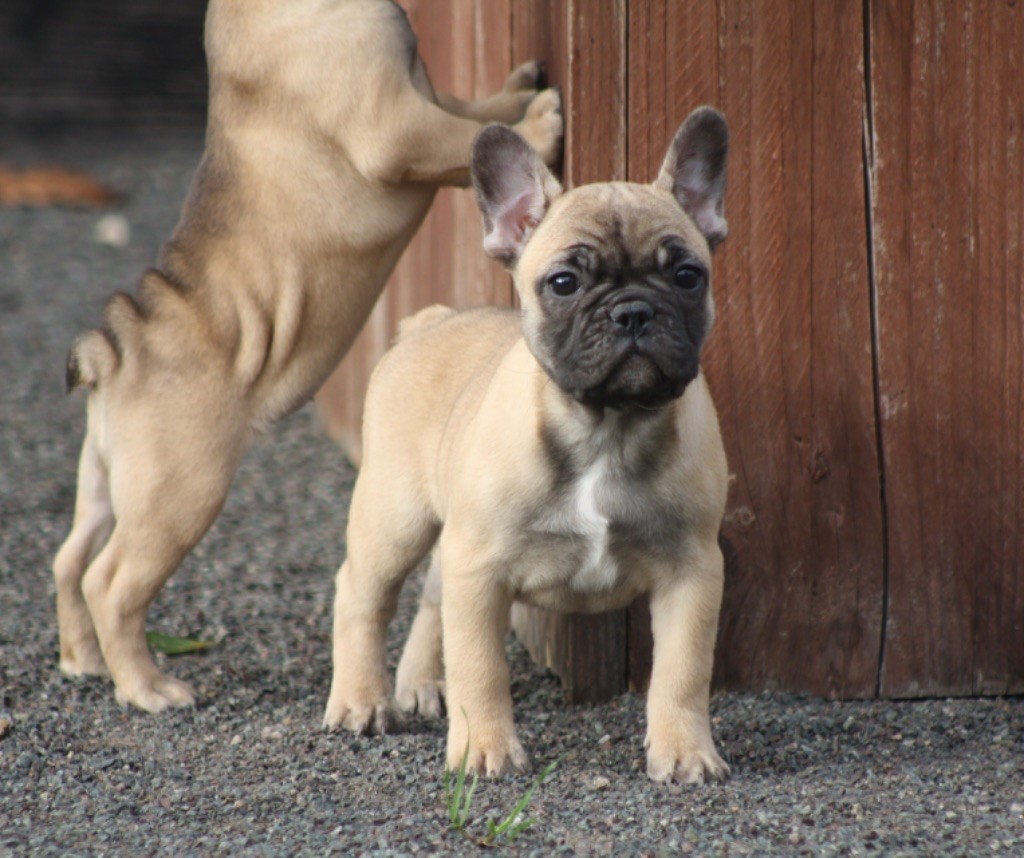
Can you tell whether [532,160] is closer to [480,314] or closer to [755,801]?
[480,314]

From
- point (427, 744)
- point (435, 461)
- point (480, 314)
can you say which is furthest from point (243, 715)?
point (480, 314)

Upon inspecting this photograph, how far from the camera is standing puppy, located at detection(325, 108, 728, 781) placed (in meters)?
3.70

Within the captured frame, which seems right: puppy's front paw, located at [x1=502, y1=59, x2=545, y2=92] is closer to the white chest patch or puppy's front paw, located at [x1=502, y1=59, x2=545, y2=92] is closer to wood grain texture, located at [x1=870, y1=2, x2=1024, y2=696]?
wood grain texture, located at [x1=870, y1=2, x2=1024, y2=696]

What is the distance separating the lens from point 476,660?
3.89 meters

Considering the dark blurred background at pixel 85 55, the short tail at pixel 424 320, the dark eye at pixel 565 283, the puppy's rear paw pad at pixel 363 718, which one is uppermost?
the dark blurred background at pixel 85 55

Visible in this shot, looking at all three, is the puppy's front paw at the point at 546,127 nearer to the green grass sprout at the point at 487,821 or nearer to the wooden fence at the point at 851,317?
the wooden fence at the point at 851,317

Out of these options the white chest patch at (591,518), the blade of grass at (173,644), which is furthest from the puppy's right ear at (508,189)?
the blade of grass at (173,644)

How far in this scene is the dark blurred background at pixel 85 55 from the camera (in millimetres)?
15672

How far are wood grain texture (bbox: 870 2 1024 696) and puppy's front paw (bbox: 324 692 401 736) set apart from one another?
1.62 meters

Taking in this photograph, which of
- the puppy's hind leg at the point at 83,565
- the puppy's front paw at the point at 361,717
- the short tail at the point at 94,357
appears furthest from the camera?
the puppy's hind leg at the point at 83,565

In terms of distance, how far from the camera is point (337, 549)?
7004mm

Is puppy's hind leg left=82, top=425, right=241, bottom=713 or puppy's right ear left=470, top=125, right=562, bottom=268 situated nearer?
puppy's right ear left=470, top=125, right=562, bottom=268

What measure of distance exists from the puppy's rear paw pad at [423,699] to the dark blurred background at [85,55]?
12122 millimetres

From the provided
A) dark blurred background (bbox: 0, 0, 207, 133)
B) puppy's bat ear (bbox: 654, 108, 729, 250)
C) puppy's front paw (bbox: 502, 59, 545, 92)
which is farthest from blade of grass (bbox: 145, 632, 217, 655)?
dark blurred background (bbox: 0, 0, 207, 133)
